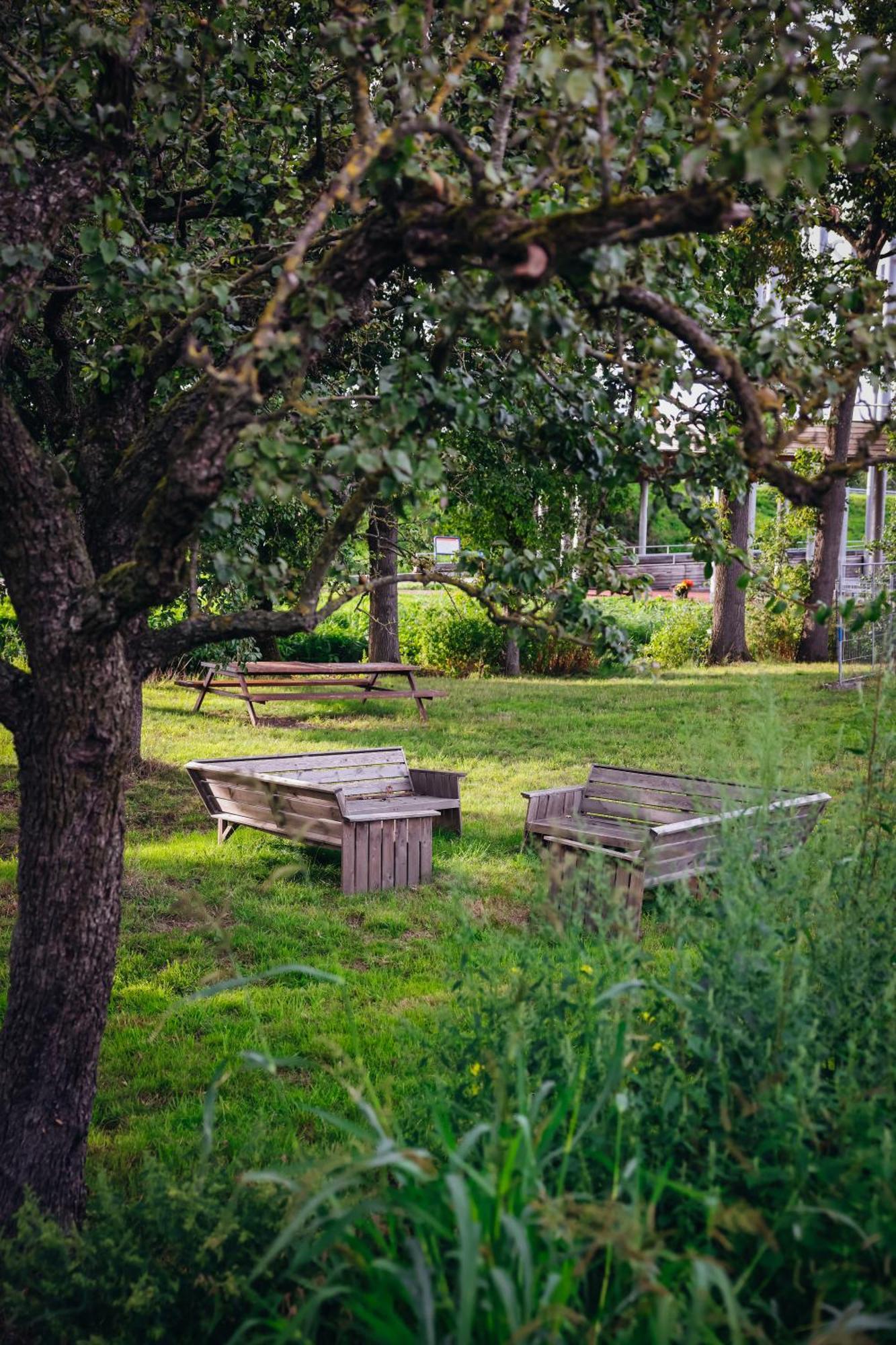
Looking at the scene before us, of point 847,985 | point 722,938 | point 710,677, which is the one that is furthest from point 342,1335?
point 710,677

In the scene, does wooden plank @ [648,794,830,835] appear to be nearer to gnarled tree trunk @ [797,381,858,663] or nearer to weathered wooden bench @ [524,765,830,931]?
weathered wooden bench @ [524,765,830,931]

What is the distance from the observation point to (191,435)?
8.86ft

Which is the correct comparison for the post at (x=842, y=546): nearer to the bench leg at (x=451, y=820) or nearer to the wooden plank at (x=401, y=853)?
the bench leg at (x=451, y=820)

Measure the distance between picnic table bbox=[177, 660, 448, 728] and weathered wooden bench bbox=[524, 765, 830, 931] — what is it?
5.32m

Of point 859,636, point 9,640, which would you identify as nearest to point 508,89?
point 9,640

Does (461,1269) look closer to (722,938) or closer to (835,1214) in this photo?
(835,1214)

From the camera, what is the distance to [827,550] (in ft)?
61.3

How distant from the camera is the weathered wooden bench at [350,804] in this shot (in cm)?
707

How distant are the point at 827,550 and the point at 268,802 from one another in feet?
45.6

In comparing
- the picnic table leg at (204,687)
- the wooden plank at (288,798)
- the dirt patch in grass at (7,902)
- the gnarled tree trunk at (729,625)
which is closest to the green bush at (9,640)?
the wooden plank at (288,798)

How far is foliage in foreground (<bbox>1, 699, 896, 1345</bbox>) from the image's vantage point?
194cm

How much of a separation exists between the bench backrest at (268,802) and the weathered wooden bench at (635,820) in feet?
4.55

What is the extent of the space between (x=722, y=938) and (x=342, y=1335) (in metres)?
1.26

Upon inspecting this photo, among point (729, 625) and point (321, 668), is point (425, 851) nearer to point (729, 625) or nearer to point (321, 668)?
point (321, 668)
